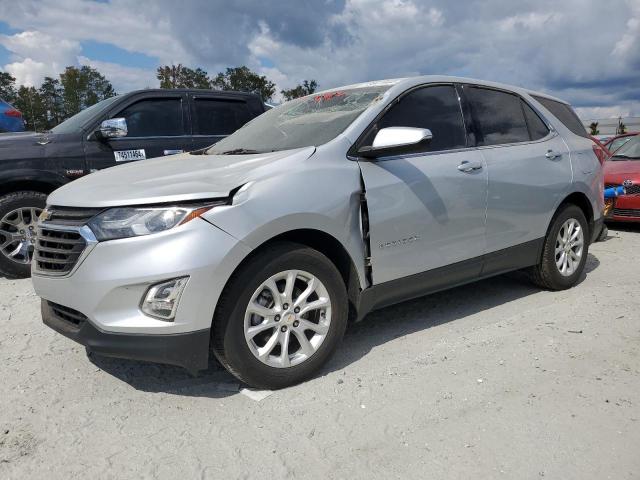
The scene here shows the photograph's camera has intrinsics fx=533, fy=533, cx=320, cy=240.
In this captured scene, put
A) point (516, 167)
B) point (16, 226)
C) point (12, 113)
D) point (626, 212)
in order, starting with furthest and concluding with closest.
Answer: point (12, 113) → point (626, 212) → point (16, 226) → point (516, 167)

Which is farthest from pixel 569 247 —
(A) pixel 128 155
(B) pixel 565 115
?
(A) pixel 128 155

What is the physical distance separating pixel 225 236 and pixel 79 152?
11.7 ft

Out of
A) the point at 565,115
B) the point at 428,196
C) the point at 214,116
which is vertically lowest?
the point at 428,196

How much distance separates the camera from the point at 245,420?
267 centimetres

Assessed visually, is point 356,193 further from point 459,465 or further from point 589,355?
point 589,355

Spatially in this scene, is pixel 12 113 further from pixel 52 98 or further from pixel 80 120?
pixel 52 98

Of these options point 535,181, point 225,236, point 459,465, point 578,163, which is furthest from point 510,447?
point 578,163

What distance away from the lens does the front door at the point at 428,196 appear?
322 centimetres

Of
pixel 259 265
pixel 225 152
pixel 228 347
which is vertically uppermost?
pixel 225 152

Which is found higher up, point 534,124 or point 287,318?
A: point 534,124

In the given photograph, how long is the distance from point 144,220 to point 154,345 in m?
0.61

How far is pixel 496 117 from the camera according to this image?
4137mm

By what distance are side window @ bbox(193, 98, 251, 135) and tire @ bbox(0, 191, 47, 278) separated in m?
1.95

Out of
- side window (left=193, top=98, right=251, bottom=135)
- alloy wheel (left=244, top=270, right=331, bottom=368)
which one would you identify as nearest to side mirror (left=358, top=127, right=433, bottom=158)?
alloy wheel (left=244, top=270, right=331, bottom=368)
